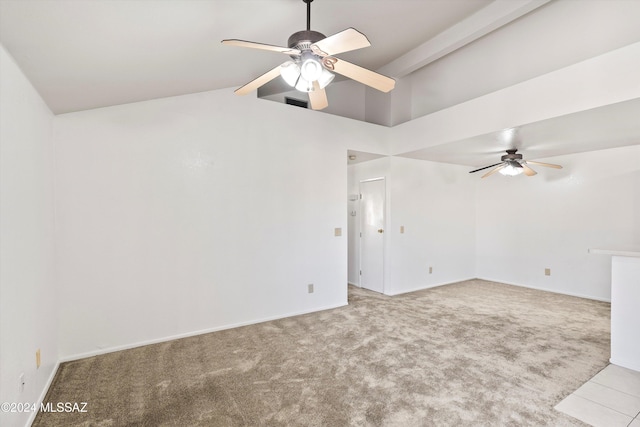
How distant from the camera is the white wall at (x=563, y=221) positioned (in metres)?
4.75

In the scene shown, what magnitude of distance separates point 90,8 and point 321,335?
3.34 metres

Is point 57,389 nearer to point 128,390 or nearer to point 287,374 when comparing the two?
point 128,390

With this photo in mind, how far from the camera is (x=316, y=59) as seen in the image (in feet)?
6.58

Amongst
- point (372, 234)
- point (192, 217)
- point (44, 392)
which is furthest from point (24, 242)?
point (372, 234)

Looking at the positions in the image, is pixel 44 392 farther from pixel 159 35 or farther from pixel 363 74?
pixel 363 74

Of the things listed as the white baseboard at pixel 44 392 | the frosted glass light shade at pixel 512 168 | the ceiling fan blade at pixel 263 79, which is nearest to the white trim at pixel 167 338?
the white baseboard at pixel 44 392

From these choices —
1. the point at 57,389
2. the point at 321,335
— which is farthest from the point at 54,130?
the point at 321,335

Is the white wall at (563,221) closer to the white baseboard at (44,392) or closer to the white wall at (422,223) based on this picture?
the white wall at (422,223)

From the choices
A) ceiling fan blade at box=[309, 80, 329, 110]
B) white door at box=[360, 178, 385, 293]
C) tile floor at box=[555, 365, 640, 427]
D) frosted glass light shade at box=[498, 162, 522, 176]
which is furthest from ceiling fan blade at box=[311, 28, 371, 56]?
frosted glass light shade at box=[498, 162, 522, 176]

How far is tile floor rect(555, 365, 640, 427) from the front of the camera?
6.83ft

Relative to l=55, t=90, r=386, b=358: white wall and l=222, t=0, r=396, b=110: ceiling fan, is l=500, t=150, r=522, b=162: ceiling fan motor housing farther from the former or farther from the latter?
l=222, t=0, r=396, b=110: ceiling fan

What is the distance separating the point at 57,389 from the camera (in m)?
2.44

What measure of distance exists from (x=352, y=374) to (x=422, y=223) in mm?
3603

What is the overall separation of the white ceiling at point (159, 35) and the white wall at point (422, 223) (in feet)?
8.00
